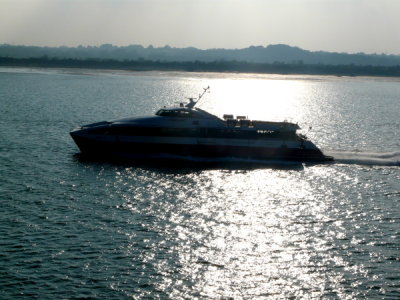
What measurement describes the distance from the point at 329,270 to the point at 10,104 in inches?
3228

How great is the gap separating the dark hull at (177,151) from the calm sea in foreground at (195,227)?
72.2 inches

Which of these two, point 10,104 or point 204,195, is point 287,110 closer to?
point 10,104

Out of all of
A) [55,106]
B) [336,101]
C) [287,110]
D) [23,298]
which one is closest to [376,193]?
[23,298]

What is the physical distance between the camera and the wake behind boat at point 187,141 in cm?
5631

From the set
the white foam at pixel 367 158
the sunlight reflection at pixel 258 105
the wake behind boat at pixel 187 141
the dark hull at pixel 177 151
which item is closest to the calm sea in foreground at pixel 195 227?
the white foam at pixel 367 158

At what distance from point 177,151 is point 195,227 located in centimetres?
2195

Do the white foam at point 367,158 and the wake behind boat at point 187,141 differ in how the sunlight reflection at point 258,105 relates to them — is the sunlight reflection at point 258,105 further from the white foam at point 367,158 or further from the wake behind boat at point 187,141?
the wake behind boat at point 187,141

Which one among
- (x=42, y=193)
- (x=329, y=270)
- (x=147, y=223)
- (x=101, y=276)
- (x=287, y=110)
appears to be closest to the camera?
(x=101, y=276)

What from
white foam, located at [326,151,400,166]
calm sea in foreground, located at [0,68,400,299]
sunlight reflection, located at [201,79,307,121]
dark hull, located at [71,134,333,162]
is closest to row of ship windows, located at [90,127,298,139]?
dark hull, located at [71,134,333,162]

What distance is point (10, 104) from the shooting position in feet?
326

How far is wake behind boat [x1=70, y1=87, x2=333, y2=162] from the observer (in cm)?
5631

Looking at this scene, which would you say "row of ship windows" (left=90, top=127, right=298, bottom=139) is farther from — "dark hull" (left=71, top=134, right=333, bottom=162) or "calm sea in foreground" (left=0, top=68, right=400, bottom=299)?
"calm sea in foreground" (left=0, top=68, right=400, bottom=299)

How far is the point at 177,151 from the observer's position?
Answer: 56.6m

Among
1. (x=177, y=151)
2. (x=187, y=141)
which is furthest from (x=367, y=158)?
(x=177, y=151)
